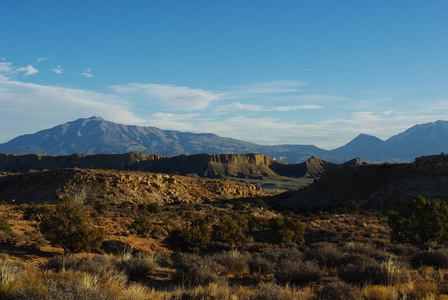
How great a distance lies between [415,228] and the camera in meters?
14.7

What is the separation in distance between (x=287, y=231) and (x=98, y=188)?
2964 cm

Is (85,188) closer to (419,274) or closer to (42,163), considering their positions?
(419,274)

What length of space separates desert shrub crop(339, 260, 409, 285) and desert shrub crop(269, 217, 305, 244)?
10.1 metres

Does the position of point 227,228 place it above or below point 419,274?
below

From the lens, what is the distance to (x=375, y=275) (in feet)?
24.9

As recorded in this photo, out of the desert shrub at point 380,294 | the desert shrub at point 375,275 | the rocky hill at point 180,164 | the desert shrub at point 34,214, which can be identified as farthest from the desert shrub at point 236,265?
the rocky hill at point 180,164

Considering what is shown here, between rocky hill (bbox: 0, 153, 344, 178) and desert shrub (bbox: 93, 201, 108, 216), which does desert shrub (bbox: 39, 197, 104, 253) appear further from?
rocky hill (bbox: 0, 153, 344, 178)

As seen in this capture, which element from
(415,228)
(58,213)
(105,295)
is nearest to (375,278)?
(105,295)

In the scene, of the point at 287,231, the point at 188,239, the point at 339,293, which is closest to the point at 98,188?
the point at 188,239

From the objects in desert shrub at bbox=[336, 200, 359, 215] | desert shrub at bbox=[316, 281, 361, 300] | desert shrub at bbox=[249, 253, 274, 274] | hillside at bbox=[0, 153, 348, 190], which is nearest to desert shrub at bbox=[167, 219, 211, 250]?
desert shrub at bbox=[249, 253, 274, 274]

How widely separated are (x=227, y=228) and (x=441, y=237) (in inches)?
453

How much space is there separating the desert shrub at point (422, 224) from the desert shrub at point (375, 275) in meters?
8.33

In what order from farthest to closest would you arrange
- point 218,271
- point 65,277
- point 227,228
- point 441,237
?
point 227,228 < point 441,237 < point 218,271 < point 65,277

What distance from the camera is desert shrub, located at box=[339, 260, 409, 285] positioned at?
7348mm
